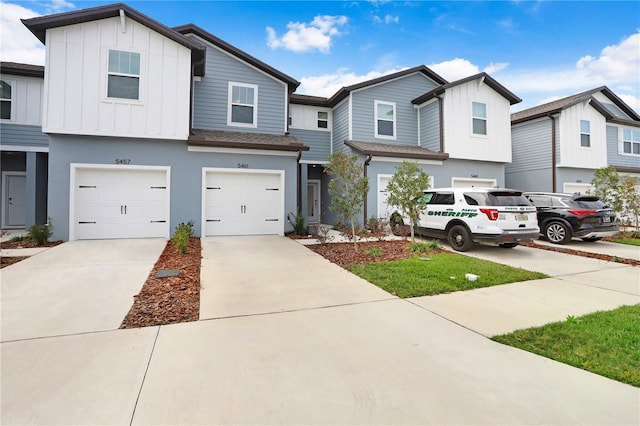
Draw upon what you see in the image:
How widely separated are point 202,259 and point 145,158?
4.65 metres

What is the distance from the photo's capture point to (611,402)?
85.3 inches

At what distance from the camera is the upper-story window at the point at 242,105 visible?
11.5 m

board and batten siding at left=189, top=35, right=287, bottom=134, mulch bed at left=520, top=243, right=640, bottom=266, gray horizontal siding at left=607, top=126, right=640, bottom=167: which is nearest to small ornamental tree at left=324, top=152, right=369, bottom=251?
board and batten siding at left=189, top=35, right=287, bottom=134

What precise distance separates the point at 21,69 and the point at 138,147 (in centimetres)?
660

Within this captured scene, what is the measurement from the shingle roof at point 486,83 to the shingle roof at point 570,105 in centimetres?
252

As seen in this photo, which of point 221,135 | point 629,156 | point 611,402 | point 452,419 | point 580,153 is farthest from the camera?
point 629,156

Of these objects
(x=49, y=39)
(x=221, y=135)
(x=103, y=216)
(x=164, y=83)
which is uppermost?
(x=49, y=39)

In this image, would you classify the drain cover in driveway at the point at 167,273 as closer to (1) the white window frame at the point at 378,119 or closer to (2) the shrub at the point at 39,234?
(2) the shrub at the point at 39,234

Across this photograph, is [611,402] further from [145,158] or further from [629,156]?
[629,156]

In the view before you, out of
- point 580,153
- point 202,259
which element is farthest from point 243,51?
point 580,153

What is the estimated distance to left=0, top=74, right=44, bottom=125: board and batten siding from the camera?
1116cm

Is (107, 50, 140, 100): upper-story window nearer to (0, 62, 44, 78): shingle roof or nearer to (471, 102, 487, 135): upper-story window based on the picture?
(0, 62, 44, 78): shingle roof

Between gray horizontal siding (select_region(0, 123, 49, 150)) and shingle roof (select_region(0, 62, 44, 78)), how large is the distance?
1.96 m

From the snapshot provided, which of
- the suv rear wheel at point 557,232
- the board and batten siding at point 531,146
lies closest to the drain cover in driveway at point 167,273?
the suv rear wheel at point 557,232
